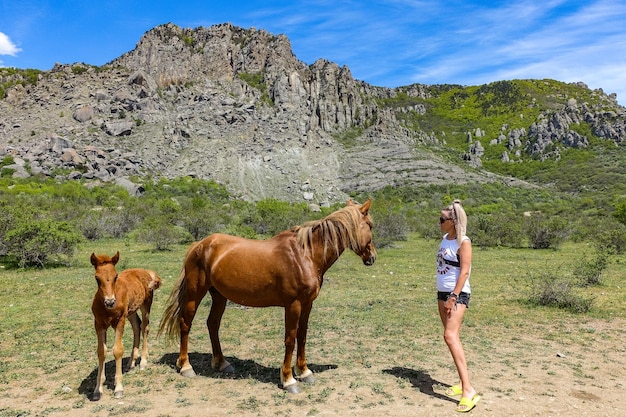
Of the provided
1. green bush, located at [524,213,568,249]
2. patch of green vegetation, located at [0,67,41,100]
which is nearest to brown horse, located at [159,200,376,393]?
green bush, located at [524,213,568,249]

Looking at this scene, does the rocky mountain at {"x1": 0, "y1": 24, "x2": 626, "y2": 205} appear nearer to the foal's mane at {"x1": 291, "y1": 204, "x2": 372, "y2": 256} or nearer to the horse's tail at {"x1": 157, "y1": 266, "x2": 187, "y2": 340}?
the horse's tail at {"x1": 157, "y1": 266, "x2": 187, "y2": 340}

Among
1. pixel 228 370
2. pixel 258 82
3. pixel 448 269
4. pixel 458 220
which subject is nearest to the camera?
pixel 458 220

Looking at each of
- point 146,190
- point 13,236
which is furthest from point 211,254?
point 146,190

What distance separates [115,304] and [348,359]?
12.1 ft

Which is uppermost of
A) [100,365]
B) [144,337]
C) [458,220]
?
[458,220]

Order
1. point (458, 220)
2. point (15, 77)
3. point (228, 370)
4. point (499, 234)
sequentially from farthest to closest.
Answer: point (15, 77), point (499, 234), point (228, 370), point (458, 220)

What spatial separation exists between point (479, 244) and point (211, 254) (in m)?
24.7

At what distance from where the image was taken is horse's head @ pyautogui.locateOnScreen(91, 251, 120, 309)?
15.9ft

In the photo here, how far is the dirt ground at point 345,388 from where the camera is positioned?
4832 mm

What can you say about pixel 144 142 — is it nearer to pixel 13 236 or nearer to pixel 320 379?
pixel 13 236

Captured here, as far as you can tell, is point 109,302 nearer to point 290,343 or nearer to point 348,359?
point 290,343

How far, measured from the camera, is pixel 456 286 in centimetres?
486

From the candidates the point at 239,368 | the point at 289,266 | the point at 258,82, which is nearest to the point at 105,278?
the point at 289,266

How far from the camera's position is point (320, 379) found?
5762 mm
